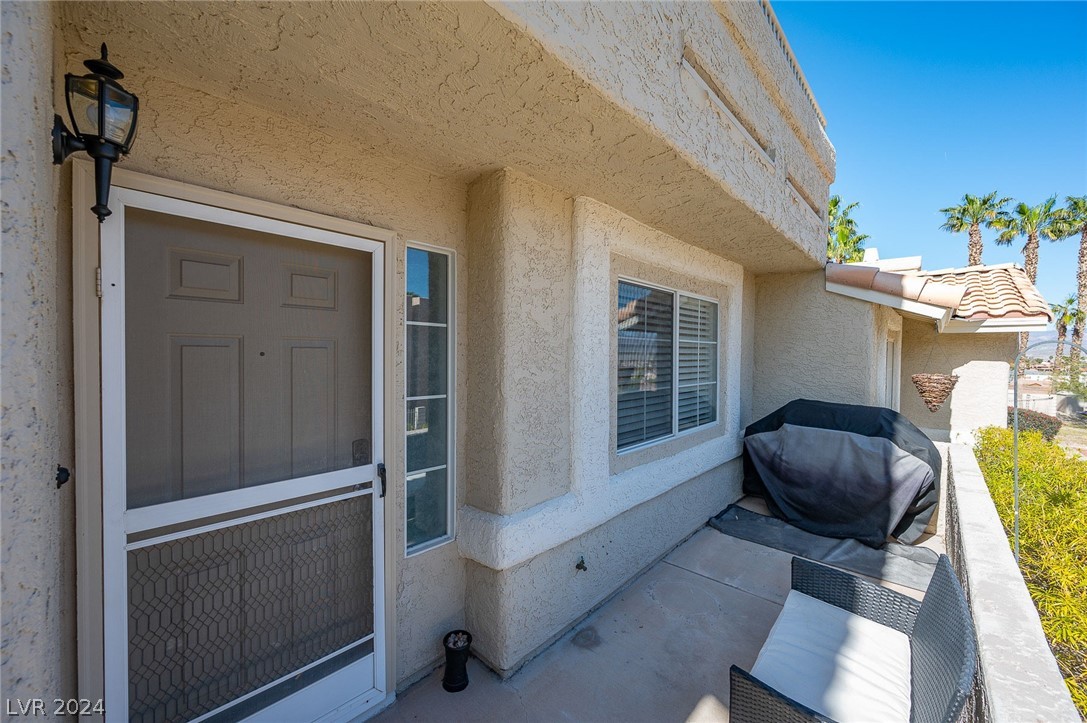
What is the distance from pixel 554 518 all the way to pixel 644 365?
2503 millimetres

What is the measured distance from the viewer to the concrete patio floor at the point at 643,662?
3229 mm

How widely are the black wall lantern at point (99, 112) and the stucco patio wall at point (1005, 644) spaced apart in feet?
14.3

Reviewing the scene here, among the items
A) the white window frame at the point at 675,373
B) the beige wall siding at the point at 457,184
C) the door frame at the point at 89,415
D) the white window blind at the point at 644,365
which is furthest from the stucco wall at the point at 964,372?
the door frame at the point at 89,415

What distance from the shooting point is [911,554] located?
5625mm

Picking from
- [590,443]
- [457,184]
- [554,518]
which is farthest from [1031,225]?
[457,184]

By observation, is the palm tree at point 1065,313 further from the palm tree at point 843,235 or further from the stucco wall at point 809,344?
the stucco wall at point 809,344

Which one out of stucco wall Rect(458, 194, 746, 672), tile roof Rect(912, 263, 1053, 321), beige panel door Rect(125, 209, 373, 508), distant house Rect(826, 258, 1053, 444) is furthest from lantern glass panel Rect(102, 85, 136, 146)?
tile roof Rect(912, 263, 1053, 321)

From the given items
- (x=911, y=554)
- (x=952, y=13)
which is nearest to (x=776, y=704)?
(x=911, y=554)

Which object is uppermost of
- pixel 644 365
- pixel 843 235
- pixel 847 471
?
pixel 843 235

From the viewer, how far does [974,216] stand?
23281mm

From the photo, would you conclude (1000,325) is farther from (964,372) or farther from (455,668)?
(455,668)

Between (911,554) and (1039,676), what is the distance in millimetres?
4993

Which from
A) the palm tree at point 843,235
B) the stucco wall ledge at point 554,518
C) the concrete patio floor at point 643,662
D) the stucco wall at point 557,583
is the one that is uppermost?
the palm tree at point 843,235

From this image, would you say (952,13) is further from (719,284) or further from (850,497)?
(850,497)
